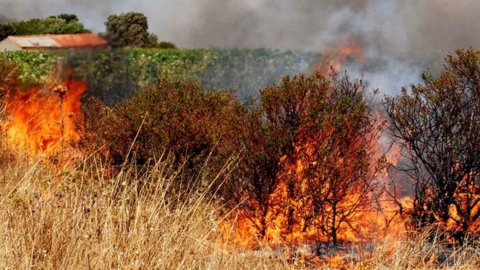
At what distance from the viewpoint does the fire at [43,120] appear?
32.9ft

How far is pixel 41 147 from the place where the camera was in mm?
10141

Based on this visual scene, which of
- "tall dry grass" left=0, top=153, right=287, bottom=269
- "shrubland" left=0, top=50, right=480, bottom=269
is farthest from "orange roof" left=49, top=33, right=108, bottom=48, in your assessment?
"tall dry grass" left=0, top=153, right=287, bottom=269

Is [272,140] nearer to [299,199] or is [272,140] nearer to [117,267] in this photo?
[299,199]

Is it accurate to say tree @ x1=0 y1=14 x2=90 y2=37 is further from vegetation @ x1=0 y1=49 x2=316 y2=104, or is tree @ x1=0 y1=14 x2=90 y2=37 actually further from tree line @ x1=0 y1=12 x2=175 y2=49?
vegetation @ x1=0 y1=49 x2=316 y2=104

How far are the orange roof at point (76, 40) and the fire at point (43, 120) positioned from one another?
2.26ft

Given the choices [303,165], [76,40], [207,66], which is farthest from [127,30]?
[207,66]

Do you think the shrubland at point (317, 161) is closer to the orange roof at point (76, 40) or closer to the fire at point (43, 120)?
the fire at point (43, 120)

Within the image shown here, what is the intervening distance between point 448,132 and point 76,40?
614 centimetres

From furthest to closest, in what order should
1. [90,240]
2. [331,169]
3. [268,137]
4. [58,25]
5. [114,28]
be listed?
[58,25] → [114,28] → [268,137] → [331,169] → [90,240]

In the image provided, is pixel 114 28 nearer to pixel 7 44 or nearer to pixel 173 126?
pixel 173 126

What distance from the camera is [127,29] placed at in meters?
9.64

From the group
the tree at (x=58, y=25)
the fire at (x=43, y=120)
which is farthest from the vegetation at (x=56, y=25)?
the fire at (x=43, y=120)

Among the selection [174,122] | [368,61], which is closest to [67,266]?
[174,122]

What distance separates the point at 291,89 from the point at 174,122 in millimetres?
1594
